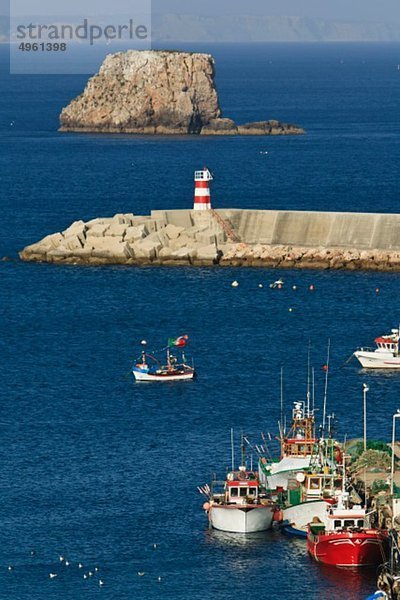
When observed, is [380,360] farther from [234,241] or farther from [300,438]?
[234,241]

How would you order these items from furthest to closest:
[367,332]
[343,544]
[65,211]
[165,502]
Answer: [65,211], [367,332], [165,502], [343,544]

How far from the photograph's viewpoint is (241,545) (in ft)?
205

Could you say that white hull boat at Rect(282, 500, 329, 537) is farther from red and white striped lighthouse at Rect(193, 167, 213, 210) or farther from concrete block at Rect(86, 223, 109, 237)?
red and white striped lighthouse at Rect(193, 167, 213, 210)

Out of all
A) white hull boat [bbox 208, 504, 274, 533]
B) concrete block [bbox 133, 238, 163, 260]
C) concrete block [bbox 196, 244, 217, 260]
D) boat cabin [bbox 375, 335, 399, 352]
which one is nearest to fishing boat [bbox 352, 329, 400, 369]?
boat cabin [bbox 375, 335, 399, 352]

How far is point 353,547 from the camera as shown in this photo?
196 feet

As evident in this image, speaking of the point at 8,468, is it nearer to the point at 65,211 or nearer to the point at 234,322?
the point at 234,322

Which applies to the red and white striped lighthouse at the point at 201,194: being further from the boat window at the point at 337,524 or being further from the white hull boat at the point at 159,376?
the boat window at the point at 337,524

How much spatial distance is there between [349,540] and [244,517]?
4.49m

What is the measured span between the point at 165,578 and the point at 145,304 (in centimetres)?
4481

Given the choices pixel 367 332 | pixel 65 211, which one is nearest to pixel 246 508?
pixel 367 332

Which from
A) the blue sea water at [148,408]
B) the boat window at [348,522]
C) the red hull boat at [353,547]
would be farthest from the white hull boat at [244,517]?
the boat window at [348,522]

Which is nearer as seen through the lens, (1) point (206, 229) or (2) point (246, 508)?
(2) point (246, 508)

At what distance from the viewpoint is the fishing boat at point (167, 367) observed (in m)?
85.8

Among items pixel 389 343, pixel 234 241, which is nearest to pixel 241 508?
pixel 389 343
